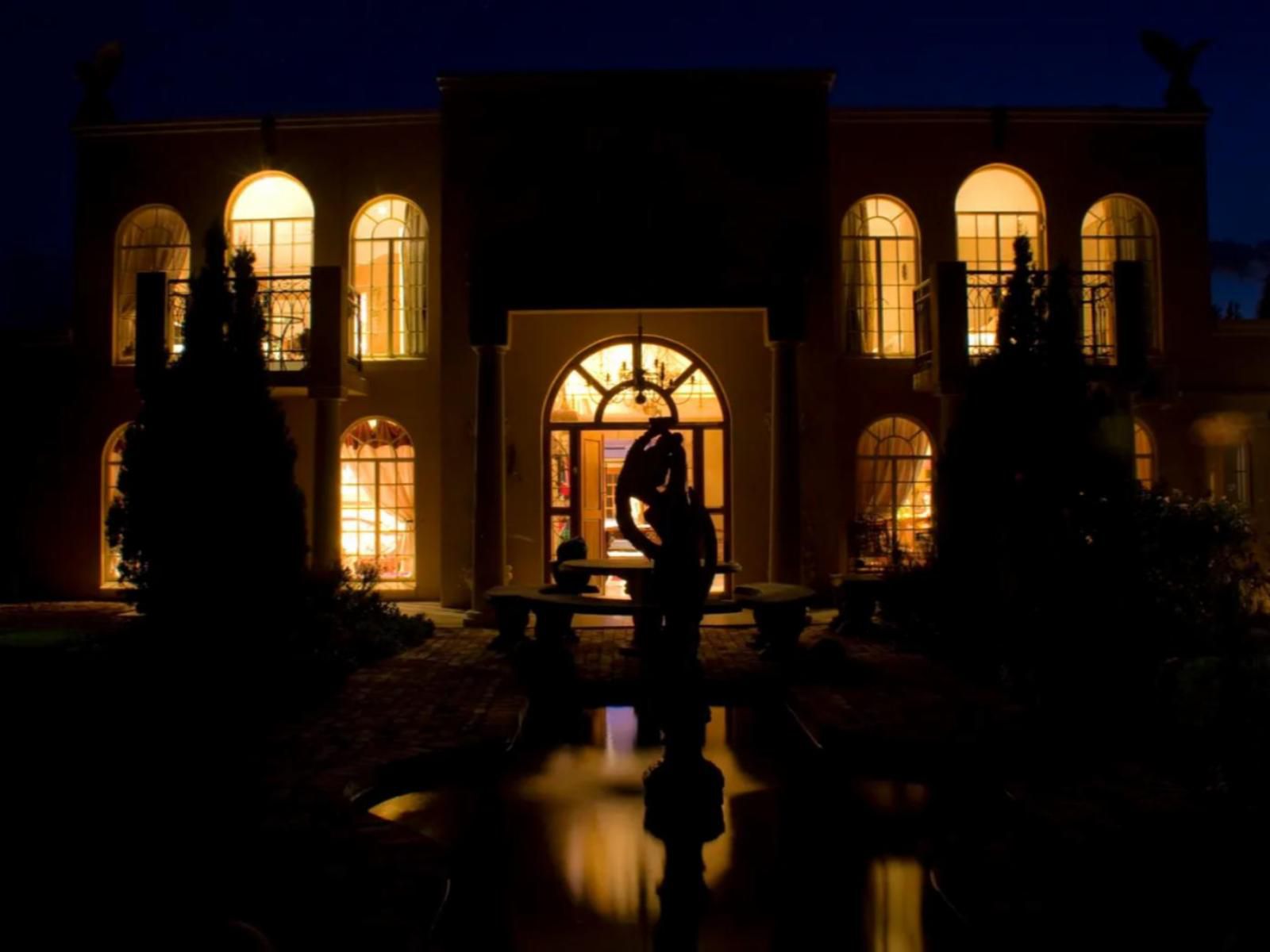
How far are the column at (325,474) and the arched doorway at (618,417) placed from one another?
2806 millimetres

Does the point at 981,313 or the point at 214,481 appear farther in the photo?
the point at 981,313

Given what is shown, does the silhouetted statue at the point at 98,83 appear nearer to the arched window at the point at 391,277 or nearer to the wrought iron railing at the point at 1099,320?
the arched window at the point at 391,277

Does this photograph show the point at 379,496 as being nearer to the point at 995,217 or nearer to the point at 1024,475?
the point at 1024,475

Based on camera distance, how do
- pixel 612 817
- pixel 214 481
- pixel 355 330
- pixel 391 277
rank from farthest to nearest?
pixel 391 277
pixel 355 330
pixel 214 481
pixel 612 817

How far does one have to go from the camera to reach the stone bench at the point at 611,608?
31.7ft

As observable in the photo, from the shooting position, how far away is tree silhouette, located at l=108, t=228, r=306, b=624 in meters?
8.56

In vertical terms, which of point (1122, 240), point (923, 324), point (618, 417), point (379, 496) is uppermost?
point (1122, 240)

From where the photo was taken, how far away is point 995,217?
14.5 m

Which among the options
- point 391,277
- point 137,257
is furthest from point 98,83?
point 391,277

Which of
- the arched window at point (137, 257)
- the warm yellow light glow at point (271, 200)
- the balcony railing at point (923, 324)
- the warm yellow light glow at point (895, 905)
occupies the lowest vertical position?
the warm yellow light glow at point (895, 905)

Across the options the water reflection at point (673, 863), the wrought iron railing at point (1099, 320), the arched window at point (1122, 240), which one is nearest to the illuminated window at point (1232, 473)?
the arched window at point (1122, 240)

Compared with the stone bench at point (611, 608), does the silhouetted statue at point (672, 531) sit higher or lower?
higher

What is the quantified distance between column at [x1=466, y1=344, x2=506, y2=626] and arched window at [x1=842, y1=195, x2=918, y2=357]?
17.1ft

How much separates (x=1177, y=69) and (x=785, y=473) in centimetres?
872
